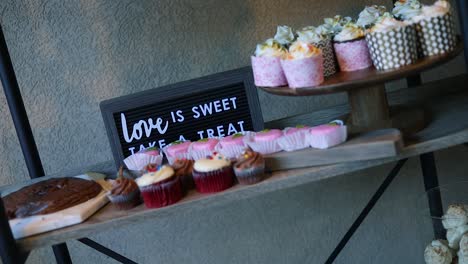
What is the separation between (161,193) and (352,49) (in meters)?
0.57

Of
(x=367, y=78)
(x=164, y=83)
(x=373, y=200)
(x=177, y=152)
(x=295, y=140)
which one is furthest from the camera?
(x=164, y=83)

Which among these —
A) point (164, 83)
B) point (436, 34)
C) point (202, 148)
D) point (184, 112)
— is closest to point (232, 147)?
point (202, 148)

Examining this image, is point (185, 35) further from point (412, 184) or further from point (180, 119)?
point (412, 184)

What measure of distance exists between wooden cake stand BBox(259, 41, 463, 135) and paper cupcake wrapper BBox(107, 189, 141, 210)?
41 cm

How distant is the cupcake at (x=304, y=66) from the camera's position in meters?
1.64

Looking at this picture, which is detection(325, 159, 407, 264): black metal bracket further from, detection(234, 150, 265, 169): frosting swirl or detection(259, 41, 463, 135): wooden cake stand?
detection(234, 150, 265, 169): frosting swirl

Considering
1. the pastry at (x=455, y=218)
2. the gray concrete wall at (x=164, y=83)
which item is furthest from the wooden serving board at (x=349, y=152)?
the gray concrete wall at (x=164, y=83)

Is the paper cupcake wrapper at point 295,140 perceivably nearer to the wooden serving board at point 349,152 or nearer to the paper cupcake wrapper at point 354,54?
the wooden serving board at point 349,152

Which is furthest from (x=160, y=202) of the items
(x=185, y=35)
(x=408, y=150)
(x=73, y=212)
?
(x=185, y=35)

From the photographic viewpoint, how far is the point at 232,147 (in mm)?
1769

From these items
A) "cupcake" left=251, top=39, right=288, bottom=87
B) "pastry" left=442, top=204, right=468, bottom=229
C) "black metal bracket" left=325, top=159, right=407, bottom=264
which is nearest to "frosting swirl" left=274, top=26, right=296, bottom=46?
"cupcake" left=251, top=39, right=288, bottom=87

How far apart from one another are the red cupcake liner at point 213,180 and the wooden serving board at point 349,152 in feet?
0.34

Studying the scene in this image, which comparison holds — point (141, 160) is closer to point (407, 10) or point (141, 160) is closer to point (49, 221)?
point (49, 221)

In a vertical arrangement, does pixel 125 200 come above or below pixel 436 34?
below
